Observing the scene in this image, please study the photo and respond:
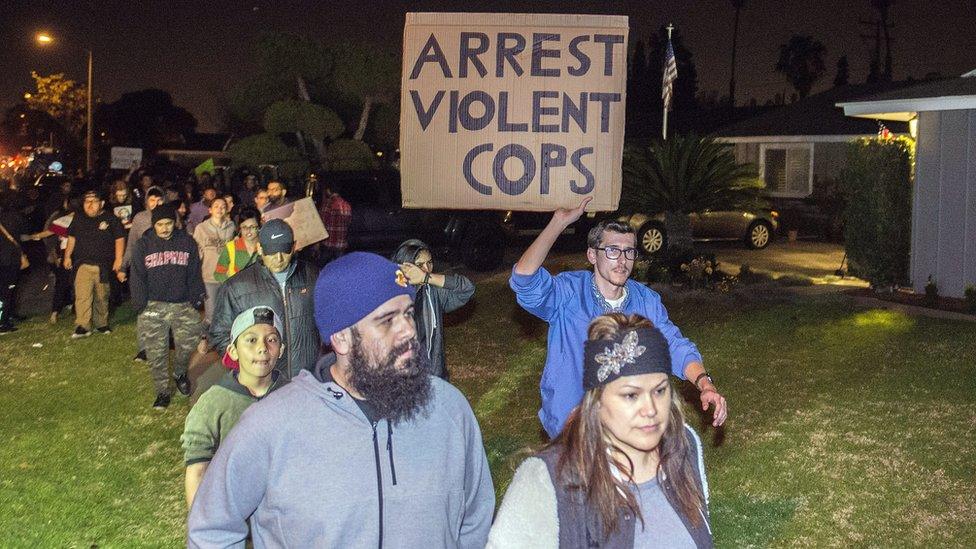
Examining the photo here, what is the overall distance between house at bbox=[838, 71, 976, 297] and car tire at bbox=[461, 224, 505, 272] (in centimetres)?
768

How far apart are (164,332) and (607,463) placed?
25.6ft

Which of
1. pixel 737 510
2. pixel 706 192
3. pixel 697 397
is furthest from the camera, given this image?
pixel 706 192

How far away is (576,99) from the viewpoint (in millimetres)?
5957

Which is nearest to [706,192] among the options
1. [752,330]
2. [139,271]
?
[752,330]

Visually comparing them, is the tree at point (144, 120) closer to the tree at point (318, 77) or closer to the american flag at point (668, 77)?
the tree at point (318, 77)

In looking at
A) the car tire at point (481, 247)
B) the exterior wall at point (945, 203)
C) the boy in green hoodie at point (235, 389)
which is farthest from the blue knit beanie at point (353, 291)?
the car tire at point (481, 247)

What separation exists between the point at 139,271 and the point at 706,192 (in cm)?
1056

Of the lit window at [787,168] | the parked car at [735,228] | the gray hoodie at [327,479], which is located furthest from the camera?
the lit window at [787,168]

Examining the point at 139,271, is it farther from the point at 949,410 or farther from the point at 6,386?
the point at 949,410

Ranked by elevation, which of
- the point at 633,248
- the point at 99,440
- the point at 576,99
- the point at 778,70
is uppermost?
the point at 778,70

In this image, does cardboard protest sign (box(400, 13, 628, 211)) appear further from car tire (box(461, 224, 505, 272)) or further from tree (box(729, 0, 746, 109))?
tree (box(729, 0, 746, 109))

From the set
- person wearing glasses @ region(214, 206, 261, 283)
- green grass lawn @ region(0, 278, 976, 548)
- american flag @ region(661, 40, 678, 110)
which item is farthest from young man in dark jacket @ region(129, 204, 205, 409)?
american flag @ region(661, 40, 678, 110)

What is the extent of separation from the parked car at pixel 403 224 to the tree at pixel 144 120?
65447 millimetres

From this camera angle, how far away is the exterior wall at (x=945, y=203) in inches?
612
